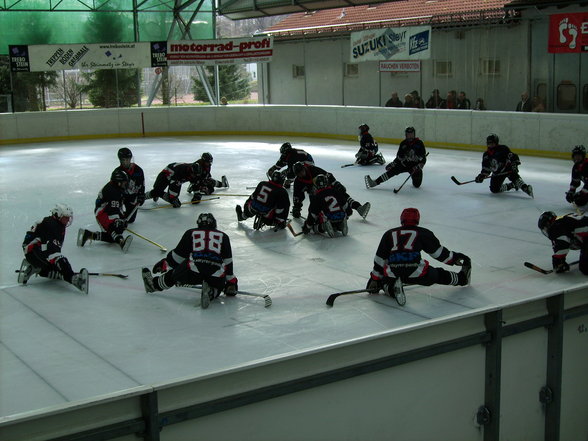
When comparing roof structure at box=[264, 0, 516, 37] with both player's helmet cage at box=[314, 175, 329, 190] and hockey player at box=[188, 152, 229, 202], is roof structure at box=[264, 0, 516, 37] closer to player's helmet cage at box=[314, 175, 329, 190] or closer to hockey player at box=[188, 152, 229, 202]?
hockey player at box=[188, 152, 229, 202]

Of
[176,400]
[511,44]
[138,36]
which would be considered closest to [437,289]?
[176,400]

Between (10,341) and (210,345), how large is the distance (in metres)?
1.87

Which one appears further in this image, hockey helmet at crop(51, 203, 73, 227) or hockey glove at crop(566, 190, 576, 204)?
hockey glove at crop(566, 190, 576, 204)

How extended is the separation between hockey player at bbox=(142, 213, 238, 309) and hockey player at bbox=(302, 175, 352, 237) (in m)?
3.12

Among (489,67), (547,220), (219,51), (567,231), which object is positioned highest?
(219,51)

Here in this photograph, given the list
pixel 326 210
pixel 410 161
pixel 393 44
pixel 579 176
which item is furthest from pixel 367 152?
pixel 326 210

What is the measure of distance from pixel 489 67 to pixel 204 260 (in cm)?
1838

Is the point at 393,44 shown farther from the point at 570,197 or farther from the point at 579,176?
the point at 579,176

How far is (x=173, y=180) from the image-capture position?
46.7ft

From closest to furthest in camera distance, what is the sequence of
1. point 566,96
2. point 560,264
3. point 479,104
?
point 560,264, point 566,96, point 479,104

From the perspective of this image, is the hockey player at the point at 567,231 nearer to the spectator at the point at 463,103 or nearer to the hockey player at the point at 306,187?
the hockey player at the point at 306,187

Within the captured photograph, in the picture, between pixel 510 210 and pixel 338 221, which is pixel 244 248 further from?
pixel 510 210

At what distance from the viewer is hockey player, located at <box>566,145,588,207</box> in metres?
12.7

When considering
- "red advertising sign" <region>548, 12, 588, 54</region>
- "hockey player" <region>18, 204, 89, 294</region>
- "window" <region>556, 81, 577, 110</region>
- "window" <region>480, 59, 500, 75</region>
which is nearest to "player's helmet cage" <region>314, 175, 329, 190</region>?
"hockey player" <region>18, 204, 89, 294</region>
